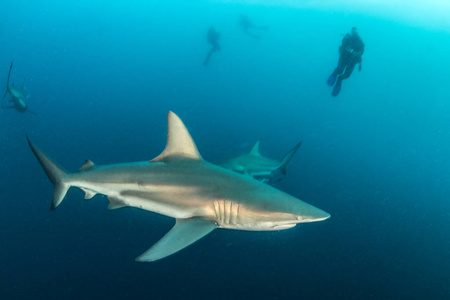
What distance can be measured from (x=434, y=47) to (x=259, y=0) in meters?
112

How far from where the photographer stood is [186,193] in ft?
11.2

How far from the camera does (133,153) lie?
47.8 feet

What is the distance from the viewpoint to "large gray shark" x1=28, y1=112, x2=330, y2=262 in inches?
117

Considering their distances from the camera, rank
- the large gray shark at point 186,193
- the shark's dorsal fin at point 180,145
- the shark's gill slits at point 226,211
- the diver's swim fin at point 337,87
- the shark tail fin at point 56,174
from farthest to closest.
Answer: the diver's swim fin at point 337,87
the shark tail fin at point 56,174
the shark's dorsal fin at point 180,145
the shark's gill slits at point 226,211
the large gray shark at point 186,193

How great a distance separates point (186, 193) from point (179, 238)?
2.22 ft

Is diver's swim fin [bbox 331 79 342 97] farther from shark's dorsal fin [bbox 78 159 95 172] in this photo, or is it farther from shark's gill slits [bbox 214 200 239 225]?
shark's dorsal fin [bbox 78 159 95 172]

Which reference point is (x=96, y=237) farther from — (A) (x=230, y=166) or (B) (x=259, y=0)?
(B) (x=259, y=0)

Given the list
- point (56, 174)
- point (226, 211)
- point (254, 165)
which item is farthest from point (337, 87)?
point (56, 174)

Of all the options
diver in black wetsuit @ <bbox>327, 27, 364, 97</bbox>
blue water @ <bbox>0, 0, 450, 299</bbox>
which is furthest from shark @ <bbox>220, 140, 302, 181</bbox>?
diver in black wetsuit @ <bbox>327, 27, 364, 97</bbox>

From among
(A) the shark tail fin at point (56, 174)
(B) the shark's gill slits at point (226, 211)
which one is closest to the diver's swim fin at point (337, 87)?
(B) the shark's gill slits at point (226, 211)

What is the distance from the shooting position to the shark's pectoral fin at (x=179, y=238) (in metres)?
2.64

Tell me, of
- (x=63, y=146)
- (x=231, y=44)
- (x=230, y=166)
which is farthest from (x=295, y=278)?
(x=231, y=44)

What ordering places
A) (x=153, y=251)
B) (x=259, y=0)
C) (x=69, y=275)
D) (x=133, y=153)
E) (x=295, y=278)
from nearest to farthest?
(x=153, y=251) → (x=69, y=275) → (x=295, y=278) → (x=133, y=153) → (x=259, y=0)

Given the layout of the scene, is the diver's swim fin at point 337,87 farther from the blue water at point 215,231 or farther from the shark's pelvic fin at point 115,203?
the shark's pelvic fin at point 115,203
